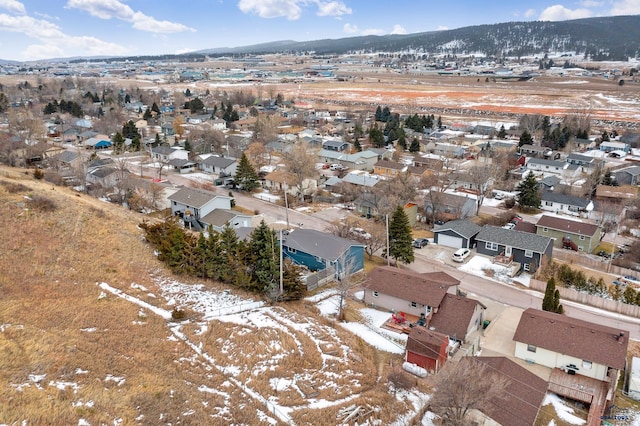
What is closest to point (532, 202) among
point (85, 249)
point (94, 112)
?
point (85, 249)

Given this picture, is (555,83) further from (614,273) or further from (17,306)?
(17,306)

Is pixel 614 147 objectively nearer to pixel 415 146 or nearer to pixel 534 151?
pixel 534 151

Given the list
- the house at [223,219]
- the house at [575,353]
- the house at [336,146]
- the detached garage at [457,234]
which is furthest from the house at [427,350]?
the house at [336,146]

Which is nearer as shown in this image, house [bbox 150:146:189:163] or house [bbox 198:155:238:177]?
house [bbox 198:155:238:177]

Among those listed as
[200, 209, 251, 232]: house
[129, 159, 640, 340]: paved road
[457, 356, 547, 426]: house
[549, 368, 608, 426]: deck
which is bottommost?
[129, 159, 640, 340]: paved road

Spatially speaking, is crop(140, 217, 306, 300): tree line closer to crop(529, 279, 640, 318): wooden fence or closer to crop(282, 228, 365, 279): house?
crop(282, 228, 365, 279): house

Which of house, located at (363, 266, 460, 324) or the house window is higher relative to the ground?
house, located at (363, 266, 460, 324)

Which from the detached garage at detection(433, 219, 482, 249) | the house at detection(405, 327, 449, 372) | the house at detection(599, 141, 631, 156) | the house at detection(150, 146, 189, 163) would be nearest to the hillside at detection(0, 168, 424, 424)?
the house at detection(405, 327, 449, 372)
